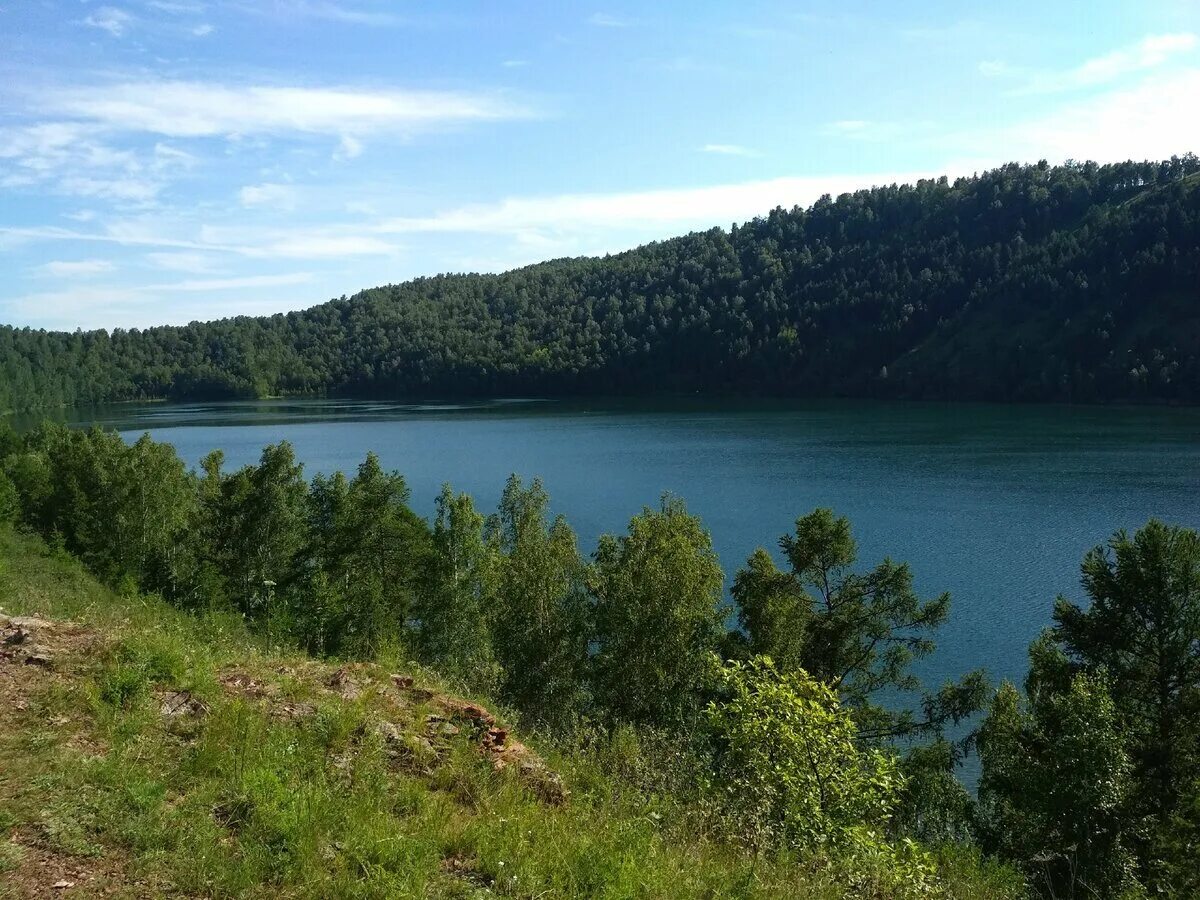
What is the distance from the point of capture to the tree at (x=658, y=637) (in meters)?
21.3

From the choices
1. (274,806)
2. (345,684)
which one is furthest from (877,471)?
(274,806)

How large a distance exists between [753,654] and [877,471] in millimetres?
53060

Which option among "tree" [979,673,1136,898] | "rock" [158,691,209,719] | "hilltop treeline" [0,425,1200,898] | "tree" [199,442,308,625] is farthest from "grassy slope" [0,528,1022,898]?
"tree" [199,442,308,625]

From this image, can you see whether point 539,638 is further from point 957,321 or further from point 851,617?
point 957,321

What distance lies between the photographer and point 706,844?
7.18 metres

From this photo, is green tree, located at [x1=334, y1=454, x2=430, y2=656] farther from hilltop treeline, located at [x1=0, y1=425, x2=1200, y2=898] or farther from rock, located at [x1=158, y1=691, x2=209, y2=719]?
rock, located at [x1=158, y1=691, x2=209, y2=719]

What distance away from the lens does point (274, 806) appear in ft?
20.0

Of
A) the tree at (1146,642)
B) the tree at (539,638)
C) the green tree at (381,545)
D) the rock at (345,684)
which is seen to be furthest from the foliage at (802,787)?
the green tree at (381,545)

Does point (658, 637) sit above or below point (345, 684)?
below

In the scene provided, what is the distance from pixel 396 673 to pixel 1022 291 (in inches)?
6849

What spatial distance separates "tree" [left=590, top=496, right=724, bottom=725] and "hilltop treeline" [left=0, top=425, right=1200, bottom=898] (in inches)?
2.4

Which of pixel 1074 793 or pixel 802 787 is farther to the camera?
pixel 1074 793

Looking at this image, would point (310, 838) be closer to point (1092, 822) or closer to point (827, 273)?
point (1092, 822)

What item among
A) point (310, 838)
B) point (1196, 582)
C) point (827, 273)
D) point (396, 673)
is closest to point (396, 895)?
point (310, 838)
